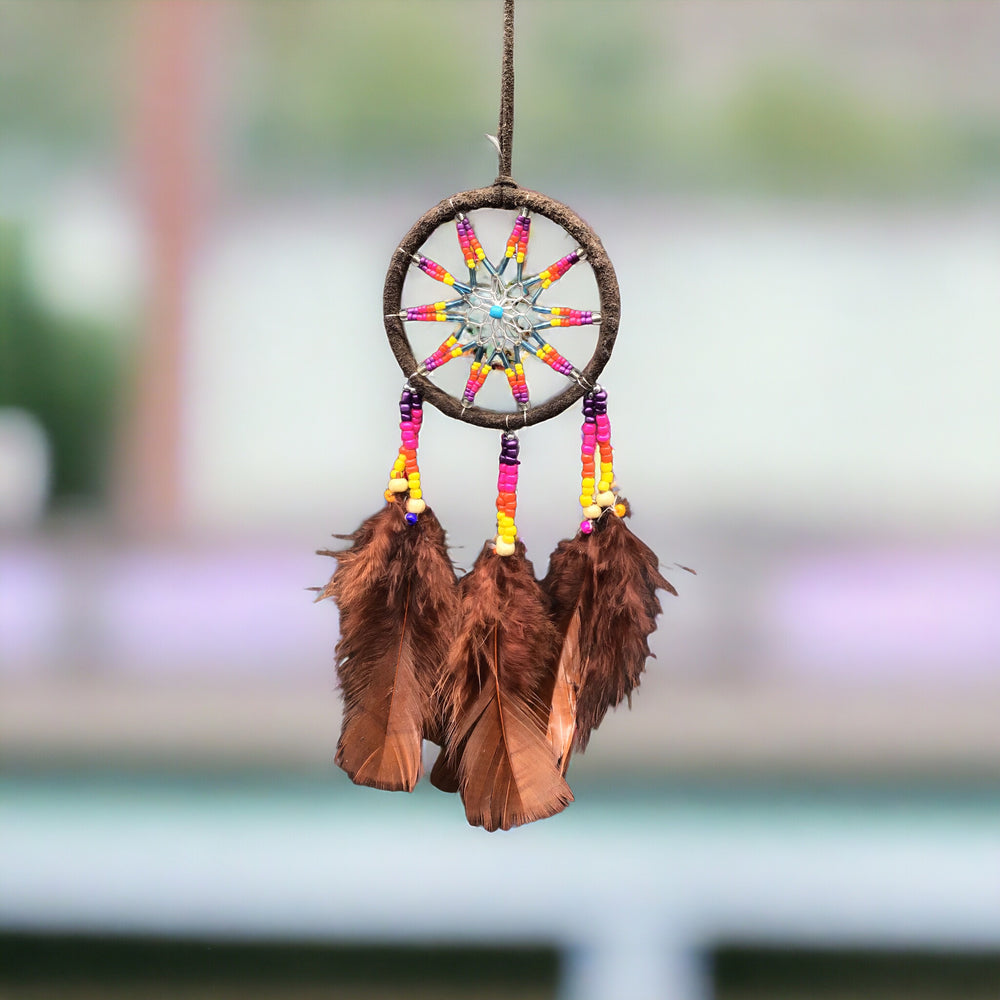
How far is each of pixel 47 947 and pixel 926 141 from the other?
5.88ft

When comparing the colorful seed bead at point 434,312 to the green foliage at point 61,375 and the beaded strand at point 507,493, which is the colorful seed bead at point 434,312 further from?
the green foliage at point 61,375

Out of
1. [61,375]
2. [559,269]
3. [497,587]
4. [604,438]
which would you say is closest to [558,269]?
[559,269]

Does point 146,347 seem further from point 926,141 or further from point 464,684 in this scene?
point 926,141

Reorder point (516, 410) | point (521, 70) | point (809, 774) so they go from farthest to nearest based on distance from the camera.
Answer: point (809, 774) < point (521, 70) < point (516, 410)

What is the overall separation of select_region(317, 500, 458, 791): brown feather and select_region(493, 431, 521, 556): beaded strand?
8cm

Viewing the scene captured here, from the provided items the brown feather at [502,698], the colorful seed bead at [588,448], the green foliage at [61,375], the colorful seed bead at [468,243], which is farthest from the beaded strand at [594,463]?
the green foliage at [61,375]

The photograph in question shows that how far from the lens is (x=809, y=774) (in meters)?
1.42

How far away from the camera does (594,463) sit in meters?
1.12

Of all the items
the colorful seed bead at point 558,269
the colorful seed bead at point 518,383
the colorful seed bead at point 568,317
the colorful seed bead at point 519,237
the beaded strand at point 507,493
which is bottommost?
the beaded strand at point 507,493

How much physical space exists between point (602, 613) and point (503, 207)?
493 millimetres

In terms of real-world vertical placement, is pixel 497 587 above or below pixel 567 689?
above

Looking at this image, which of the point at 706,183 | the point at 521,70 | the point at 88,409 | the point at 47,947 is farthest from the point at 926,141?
the point at 47,947

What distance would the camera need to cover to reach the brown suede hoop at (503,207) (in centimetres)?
Answer: 106

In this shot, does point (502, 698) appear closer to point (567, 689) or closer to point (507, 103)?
point (567, 689)
